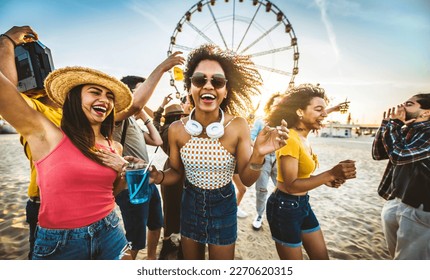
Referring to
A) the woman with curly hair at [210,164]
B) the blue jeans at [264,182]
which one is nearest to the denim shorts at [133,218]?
the woman with curly hair at [210,164]

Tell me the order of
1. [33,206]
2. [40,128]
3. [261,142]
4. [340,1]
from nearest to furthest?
[40,128] → [261,142] → [33,206] → [340,1]

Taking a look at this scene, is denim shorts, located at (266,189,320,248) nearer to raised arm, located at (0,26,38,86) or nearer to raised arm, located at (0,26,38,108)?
raised arm, located at (0,26,38,108)

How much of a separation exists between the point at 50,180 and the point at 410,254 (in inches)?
115

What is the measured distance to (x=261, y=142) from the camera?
4.69 ft

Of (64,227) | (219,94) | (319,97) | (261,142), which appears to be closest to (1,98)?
(64,227)

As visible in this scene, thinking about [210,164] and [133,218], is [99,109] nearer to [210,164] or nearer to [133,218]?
[210,164]

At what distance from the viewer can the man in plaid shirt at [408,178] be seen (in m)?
1.88

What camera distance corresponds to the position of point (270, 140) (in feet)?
4.68

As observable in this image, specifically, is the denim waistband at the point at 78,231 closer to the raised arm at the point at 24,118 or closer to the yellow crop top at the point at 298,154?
the raised arm at the point at 24,118

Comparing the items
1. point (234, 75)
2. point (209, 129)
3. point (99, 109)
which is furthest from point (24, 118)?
point (234, 75)

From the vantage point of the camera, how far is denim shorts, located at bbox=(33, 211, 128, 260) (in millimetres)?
1190

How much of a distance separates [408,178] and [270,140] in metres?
1.63

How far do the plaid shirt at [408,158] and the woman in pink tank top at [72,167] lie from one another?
248 cm

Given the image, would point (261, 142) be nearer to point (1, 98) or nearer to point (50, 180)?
point (50, 180)
